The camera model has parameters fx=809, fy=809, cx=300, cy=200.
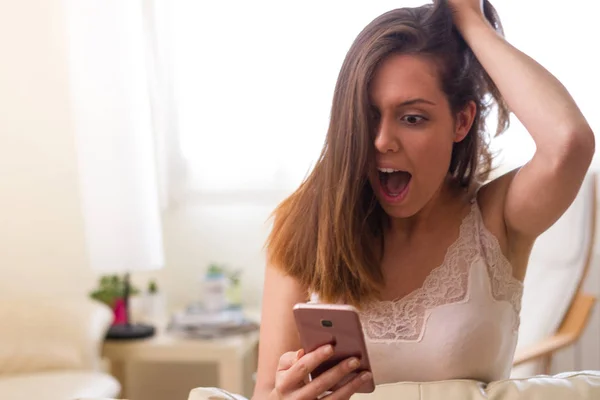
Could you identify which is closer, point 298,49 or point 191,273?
point 298,49

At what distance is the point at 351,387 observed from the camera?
95cm

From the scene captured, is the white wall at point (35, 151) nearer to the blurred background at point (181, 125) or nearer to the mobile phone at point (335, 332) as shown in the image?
the blurred background at point (181, 125)

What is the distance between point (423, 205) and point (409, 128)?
0.42 feet

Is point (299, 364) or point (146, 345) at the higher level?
point (299, 364)

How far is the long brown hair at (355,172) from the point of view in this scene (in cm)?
117

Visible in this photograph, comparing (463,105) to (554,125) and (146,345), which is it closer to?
(554,125)

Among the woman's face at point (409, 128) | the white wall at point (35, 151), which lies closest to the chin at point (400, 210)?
the woman's face at point (409, 128)

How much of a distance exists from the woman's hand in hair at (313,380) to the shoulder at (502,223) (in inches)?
16.5

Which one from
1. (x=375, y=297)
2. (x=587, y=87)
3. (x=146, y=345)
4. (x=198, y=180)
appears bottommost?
(x=146, y=345)

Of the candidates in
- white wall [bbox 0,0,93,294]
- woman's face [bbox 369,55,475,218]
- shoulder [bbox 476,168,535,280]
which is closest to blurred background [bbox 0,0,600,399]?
white wall [bbox 0,0,93,294]

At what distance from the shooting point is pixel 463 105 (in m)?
1.25

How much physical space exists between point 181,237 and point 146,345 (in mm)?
650

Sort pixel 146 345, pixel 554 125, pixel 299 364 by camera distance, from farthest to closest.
A: pixel 146 345 → pixel 554 125 → pixel 299 364

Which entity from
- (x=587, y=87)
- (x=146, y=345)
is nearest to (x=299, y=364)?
(x=146, y=345)
